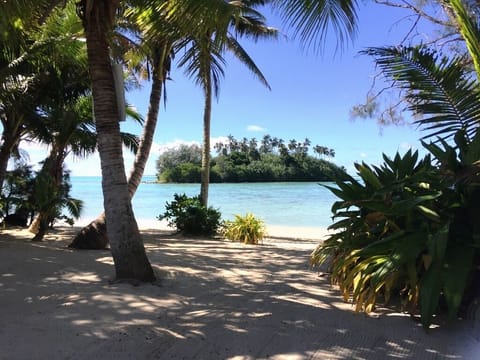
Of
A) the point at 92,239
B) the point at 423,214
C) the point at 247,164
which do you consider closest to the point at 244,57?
the point at 92,239

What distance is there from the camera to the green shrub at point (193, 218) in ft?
41.4

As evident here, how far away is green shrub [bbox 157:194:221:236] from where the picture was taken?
497 inches

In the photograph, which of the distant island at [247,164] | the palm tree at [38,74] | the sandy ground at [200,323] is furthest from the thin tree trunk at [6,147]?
the distant island at [247,164]

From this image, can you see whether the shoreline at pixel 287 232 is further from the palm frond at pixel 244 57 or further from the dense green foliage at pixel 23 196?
the palm frond at pixel 244 57

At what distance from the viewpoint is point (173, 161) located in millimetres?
73438

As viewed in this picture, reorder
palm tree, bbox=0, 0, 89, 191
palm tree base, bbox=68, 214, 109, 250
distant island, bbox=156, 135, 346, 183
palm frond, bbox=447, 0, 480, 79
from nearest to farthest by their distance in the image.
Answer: palm frond, bbox=447, 0, 480, 79, palm tree base, bbox=68, 214, 109, 250, palm tree, bbox=0, 0, 89, 191, distant island, bbox=156, 135, 346, 183

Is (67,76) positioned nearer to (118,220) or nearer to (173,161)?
(118,220)

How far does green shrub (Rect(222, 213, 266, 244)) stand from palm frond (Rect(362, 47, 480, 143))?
759cm

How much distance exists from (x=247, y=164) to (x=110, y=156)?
215ft

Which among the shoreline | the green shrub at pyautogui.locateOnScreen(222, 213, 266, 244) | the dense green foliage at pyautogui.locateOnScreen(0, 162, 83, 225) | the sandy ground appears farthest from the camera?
the shoreline

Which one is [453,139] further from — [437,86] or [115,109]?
[115,109]

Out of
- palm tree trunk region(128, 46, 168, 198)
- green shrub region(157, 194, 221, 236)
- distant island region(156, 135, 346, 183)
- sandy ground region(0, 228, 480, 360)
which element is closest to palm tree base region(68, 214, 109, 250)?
palm tree trunk region(128, 46, 168, 198)

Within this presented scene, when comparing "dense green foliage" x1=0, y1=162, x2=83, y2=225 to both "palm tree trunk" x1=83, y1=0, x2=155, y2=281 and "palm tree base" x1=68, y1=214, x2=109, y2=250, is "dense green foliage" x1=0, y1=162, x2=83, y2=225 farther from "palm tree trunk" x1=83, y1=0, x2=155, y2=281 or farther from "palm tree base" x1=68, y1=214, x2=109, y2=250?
"palm tree trunk" x1=83, y1=0, x2=155, y2=281

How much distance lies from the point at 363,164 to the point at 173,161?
6978 centimetres
